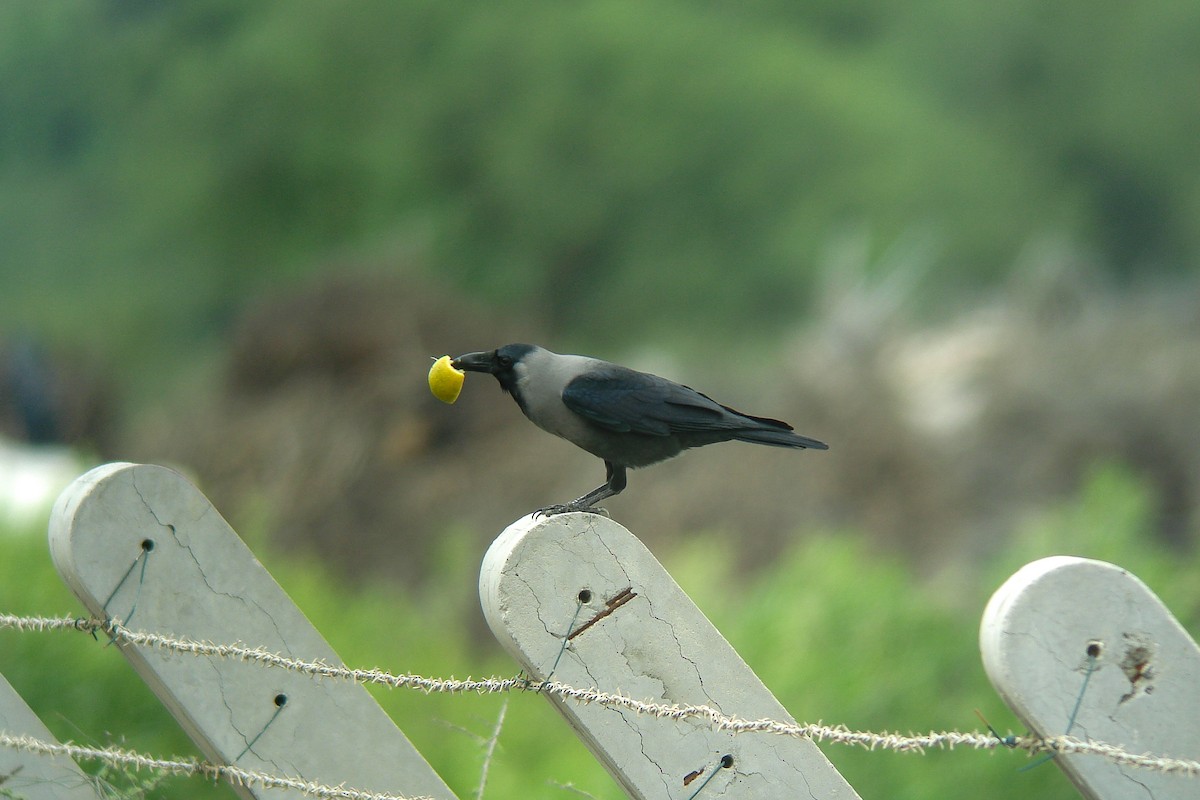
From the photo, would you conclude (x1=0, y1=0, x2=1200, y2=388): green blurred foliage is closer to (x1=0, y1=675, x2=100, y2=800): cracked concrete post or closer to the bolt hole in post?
(x1=0, y1=675, x2=100, y2=800): cracked concrete post

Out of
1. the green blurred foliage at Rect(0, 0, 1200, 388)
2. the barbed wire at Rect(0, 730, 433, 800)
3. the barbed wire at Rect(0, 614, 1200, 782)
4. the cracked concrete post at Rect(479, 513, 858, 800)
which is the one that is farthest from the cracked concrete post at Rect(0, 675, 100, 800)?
the green blurred foliage at Rect(0, 0, 1200, 388)

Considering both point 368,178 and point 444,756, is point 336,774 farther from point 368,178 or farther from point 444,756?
point 368,178

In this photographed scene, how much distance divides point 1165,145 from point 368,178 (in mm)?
11237

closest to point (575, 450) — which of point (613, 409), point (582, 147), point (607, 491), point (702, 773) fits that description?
point (607, 491)

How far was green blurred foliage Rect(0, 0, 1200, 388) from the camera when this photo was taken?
14.8 metres

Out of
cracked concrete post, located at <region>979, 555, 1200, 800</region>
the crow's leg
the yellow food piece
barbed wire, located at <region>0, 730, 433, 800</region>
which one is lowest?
cracked concrete post, located at <region>979, 555, 1200, 800</region>

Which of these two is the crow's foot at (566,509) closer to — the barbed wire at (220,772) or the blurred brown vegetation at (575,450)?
the barbed wire at (220,772)

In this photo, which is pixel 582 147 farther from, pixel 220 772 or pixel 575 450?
pixel 220 772

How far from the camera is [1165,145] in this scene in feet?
60.4

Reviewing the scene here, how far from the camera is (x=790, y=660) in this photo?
4.25m

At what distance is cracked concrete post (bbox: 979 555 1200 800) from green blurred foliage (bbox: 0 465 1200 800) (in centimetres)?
192

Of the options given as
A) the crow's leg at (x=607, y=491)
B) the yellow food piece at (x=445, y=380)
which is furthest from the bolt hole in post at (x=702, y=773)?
the yellow food piece at (x=445, y=380)

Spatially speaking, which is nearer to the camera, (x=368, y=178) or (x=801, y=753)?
(x=801, y=753)

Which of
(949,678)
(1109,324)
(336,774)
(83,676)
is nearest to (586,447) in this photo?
(336,774)
